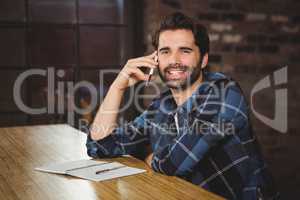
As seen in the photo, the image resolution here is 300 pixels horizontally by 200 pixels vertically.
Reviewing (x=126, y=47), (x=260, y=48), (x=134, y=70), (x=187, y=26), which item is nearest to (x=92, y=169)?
(x=134, y=70)

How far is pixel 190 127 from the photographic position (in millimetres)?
1461

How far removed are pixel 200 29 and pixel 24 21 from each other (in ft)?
4.74

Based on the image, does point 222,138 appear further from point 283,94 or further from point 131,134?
point 283,94

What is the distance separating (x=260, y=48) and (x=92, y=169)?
1947 mm

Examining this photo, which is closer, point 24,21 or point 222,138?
point 222,138

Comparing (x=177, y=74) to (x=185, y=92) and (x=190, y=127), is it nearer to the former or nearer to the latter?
(x=185, y=92)

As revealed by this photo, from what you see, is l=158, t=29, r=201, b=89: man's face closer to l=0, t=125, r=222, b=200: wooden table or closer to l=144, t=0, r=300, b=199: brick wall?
l=0, t=125, r=222, b=200: wooden table

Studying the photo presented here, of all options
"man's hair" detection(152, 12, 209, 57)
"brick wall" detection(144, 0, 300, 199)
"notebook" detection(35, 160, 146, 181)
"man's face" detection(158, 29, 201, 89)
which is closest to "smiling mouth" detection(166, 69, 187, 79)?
"man's face" detection(158, 29, 201, 89)

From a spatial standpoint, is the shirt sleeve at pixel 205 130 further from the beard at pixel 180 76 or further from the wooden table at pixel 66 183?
the beard at pixel 180 76

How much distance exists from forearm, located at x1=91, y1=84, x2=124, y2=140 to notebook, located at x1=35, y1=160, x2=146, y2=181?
0.80 ft

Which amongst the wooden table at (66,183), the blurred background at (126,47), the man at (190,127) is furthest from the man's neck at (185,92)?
the blurred background at (126,47)

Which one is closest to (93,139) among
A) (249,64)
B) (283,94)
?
(249,64)

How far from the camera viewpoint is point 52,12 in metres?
2.85

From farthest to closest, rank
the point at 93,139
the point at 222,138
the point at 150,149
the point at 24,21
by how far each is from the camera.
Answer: the point at 24,21 < the point at 150,149 < the point at 93,139 < the point at 222,138
